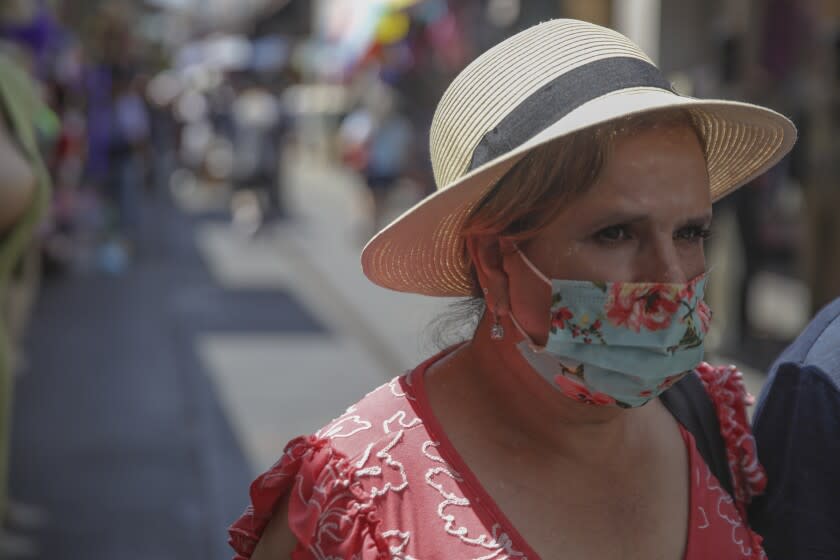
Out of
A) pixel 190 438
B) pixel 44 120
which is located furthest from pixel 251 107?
pixel 44 120

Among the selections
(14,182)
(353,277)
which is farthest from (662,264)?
(353,277)

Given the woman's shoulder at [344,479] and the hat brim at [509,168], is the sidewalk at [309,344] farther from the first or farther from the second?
the woman's shoulder at [344,479]

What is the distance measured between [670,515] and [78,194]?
11797 millimetres

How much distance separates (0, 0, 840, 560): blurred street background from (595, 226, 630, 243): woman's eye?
542mm

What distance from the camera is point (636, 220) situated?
176 centimetres

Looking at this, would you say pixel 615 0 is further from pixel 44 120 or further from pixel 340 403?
pixel 44 120

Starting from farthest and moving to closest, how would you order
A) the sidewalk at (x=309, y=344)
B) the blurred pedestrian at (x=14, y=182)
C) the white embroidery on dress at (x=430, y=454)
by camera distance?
the sidewalk at (x=309, y=344) < the blurred pedestrian at (x=14, y=182) < the white embroidery on dress at (x=430, y=454)

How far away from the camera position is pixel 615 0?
11398 mm

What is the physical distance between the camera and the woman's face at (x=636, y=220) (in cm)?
175

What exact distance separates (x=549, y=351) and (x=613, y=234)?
7.5 inches

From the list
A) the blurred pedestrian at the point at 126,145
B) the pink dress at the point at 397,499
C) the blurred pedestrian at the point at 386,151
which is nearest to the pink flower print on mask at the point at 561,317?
the pink dress at the point at 397,499

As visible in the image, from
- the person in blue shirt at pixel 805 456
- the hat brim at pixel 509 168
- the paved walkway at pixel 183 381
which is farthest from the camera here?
the paved walkway at pixel 183 381

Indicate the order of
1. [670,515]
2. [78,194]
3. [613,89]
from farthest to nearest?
[78,194] → [670,515] → [613,89]

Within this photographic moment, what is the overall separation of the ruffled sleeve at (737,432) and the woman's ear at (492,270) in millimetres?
444
